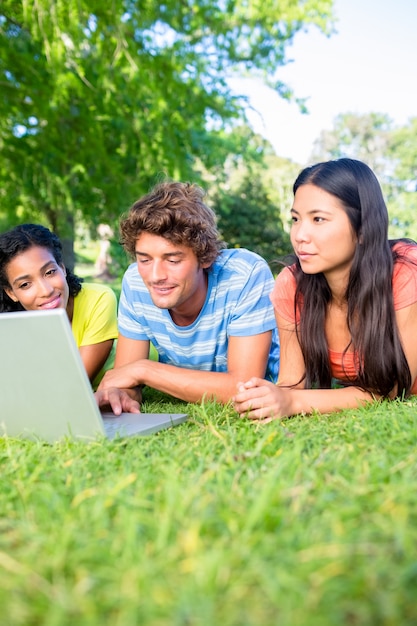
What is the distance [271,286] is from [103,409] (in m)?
1.17

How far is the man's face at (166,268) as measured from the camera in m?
3.28

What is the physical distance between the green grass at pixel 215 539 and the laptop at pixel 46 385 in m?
0.31

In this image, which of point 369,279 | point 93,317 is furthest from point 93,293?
point 369,279

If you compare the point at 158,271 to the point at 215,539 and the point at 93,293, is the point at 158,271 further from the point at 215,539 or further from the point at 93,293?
the point at 215,539

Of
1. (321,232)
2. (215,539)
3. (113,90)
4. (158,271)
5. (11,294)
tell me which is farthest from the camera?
(113,90)

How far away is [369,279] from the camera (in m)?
3.12

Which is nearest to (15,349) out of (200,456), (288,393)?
(200,456)

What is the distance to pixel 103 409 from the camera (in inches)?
128

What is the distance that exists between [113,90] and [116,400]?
28.6 feet

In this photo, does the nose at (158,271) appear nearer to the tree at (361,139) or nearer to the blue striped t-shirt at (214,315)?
the blue striped t-shirt at (214,315)

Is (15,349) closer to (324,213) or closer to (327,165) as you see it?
(324,213)

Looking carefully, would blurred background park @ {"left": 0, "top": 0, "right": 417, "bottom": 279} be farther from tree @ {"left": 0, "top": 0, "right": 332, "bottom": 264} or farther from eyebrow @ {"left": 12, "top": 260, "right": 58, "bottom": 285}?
eyebrow @ {"left": 12, "top": 260, "right": 58, "bottom": 285}

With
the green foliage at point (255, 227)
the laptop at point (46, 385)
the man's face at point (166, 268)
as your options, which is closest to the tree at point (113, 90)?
the man's face at point (166, 268)

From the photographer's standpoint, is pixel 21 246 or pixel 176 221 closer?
pixel 176 221
